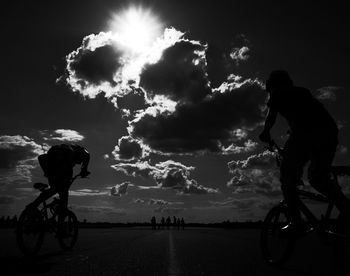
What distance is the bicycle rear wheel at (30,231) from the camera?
6221 millimetres

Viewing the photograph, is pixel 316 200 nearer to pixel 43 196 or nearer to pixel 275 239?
pixel 275 239

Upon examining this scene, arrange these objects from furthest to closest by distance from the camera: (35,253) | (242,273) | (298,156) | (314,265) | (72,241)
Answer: (72,241) → (35,253) → (314,265) → (298,156) → (242,273)

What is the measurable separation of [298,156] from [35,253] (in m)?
4.17

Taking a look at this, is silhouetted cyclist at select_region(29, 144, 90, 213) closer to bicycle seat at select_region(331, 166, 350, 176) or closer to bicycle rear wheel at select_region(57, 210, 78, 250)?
bicycle rear wheel at select_region(57, 210, 78, 250)

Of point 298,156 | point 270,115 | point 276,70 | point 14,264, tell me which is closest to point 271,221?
point 298,156

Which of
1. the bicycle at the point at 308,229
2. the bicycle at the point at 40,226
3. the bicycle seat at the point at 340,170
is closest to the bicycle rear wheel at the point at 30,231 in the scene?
the bicycle at the point at 40,226

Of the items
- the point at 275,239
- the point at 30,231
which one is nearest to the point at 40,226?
the point at 30,231

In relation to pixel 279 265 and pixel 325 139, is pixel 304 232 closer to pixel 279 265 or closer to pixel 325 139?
pixel 279 265

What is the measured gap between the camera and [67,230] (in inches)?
301

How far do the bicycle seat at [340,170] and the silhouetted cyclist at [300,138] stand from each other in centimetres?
7

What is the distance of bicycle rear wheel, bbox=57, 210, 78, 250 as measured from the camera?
7.31 m

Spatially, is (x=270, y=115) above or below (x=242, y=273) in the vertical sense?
above

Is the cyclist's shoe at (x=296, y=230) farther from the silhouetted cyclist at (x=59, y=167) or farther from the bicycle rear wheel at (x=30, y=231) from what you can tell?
the silhouetted cyclist at (x=59, y=167)

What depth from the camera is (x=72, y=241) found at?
7.97m
